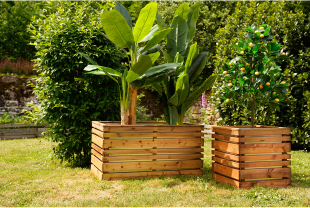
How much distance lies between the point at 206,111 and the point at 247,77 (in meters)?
6.08

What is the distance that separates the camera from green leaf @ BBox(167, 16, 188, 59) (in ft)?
14.3

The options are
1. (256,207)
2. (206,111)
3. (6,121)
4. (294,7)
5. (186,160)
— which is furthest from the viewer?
(206,111)

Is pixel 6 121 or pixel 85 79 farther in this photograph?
pixel 6 121

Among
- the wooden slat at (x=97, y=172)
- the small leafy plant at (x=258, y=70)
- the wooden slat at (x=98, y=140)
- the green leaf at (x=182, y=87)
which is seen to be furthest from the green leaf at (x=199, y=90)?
the wooden slat at (x=97, y=172)

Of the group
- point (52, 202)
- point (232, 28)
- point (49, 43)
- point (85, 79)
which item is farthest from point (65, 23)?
point (232, 28)

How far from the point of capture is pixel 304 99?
627 cm

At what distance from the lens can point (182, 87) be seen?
3.88m

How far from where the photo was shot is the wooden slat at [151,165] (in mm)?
3656

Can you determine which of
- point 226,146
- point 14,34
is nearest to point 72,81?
point 226,146

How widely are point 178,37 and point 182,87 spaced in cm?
99

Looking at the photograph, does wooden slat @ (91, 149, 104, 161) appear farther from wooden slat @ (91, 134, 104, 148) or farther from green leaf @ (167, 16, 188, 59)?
green leaf @ (167, 16, 188, 59)

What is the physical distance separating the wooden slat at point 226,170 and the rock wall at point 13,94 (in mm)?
8213

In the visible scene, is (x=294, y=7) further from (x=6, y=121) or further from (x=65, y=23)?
(x=6, y=121)

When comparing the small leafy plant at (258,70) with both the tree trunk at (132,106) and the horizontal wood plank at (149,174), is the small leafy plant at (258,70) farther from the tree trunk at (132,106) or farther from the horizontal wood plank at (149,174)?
the tree trunk at (132,106)
